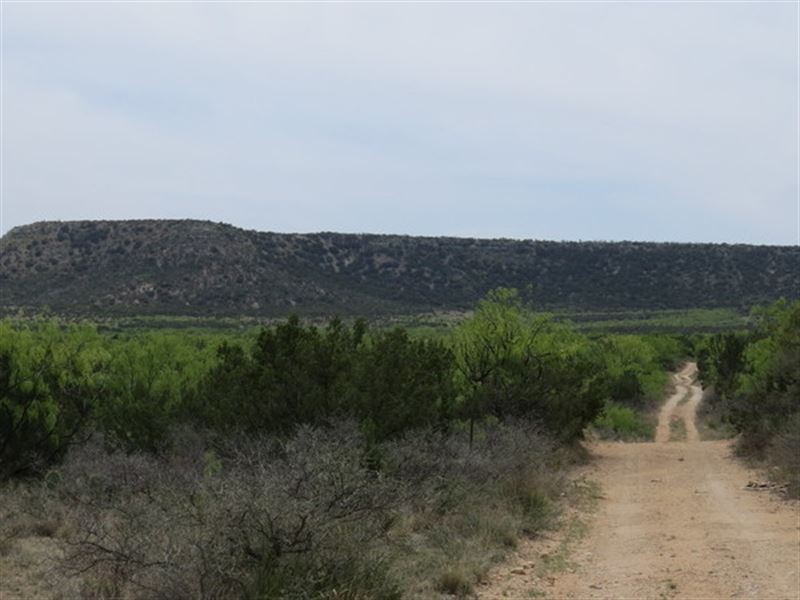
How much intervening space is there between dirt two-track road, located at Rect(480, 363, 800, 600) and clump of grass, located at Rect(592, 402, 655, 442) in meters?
11.5

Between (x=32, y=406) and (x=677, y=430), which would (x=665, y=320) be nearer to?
(x=677, y=430)

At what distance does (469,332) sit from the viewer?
2708cm

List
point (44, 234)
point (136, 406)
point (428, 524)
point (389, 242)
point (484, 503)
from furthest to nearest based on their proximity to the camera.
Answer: point (389, 242) < point (44, 234) < point (136, 406) < point (484, 503) < point (428, 524)

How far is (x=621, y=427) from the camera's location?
129 ft

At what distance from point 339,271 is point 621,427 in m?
43.1

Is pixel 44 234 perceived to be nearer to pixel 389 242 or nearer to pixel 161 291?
pixel 161 291

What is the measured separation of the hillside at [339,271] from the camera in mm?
70312

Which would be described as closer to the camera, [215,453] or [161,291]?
[215,453]

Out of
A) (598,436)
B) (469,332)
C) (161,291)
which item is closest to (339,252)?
(161,291)

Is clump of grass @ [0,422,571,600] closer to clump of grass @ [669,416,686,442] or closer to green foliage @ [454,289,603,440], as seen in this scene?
green foliage @ [454,289,603,440]

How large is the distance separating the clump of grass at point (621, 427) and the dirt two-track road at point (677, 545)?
11.5 metres

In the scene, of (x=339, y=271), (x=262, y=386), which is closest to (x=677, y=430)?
(x=262, y=386)

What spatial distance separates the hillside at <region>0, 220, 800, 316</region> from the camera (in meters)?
70.3

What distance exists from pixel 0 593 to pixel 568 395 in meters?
19.2
